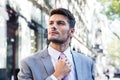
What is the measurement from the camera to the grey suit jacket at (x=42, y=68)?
2232 millimetres

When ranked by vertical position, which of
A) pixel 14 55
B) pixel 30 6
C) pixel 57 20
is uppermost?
pixel 30 6

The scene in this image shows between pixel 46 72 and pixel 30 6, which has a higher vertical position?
pixel 30 6

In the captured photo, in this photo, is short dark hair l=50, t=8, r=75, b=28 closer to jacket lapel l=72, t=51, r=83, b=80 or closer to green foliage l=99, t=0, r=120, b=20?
jacket lapel l=72, t=51, r=83, b=80

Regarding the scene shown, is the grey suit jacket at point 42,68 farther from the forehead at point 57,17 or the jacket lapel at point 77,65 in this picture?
the forehead at point 57,17

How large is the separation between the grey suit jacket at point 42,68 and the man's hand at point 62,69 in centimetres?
6

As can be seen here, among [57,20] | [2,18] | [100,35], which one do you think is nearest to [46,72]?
[57,20]

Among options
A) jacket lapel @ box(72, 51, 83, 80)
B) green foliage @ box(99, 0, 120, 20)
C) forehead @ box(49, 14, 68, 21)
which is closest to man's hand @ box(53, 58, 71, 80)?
jacket lapel @ box(72, 51, 83, 80)

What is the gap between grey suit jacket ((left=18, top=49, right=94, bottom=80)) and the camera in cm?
223

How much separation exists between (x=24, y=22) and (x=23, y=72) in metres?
7.44

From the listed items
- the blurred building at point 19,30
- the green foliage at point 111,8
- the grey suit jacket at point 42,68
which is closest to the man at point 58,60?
the grey suit jacket at point 42,68

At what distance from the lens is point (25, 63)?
2.26 metres

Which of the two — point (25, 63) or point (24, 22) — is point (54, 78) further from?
point (24, 22)

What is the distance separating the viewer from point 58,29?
232 cm

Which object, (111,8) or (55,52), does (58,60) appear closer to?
(55,52)
